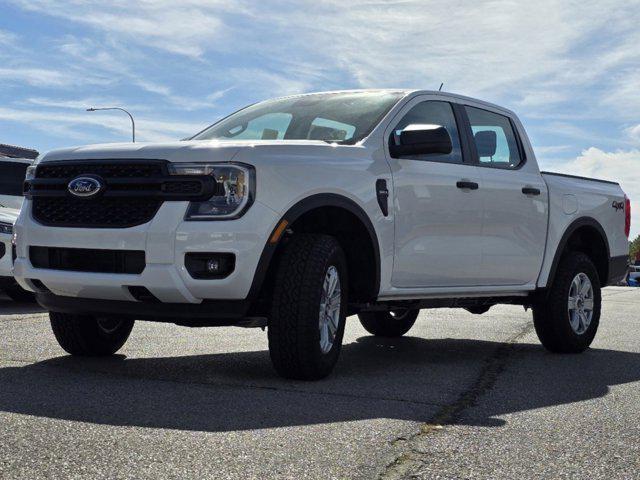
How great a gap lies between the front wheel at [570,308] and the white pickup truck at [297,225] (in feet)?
0.09

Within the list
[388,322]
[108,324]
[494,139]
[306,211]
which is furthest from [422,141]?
[388,322]

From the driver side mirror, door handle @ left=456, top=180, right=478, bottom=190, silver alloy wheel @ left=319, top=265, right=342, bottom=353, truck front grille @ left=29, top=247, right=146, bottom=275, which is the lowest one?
silver alloy wheel @ left=319, top=265, right=342, bottom=353

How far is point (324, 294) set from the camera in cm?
563

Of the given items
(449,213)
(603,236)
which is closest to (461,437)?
(449,213)

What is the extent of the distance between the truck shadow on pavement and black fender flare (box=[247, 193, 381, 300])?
57cm

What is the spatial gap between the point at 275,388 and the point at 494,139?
3236 millimetres

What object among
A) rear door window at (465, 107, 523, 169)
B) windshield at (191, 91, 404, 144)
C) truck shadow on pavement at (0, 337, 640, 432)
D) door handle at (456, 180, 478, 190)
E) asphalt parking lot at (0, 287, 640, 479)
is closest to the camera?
asphalt parking lot at (0, 287, 640, 479)

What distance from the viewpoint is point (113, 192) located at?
17.9 feet

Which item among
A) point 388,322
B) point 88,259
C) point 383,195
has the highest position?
point 383,195

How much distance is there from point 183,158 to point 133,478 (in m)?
2.38

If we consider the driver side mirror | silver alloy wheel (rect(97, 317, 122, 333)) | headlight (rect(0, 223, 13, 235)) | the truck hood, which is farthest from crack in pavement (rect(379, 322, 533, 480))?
headlight (rect(0, 223, 13, 235))

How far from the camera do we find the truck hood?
5348 millimetres

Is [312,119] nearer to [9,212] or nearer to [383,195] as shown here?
[383,195]

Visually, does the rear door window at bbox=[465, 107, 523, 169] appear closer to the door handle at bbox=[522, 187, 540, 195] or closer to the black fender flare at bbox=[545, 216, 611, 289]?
the door handle at bbox=[522, 187, 540, 195]
